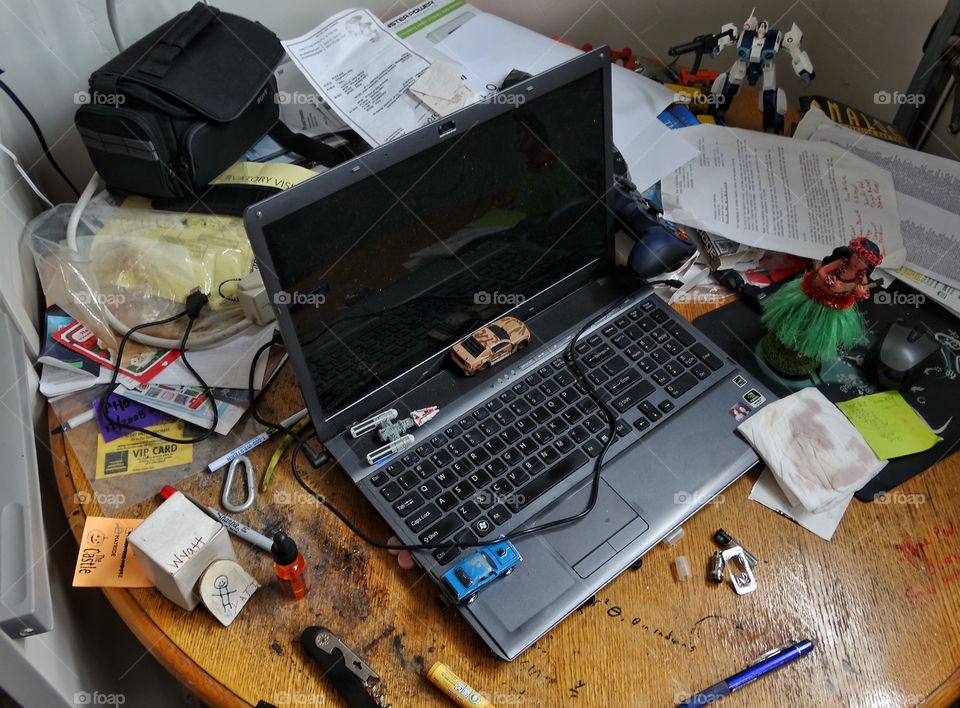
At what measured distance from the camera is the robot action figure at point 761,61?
3.50 feet

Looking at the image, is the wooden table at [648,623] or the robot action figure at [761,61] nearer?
the wooden table at [648,623]

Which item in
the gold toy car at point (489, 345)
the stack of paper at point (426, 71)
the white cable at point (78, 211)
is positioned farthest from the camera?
the stack of paper at point (426, 71)

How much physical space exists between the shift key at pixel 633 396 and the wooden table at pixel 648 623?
0.14 meters

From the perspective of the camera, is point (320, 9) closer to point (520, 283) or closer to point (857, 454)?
point (520, 283)

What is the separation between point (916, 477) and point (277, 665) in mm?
665

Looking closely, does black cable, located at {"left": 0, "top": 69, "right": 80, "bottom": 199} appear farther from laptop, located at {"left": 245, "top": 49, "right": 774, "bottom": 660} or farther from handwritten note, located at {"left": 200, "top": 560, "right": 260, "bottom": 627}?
handwritten note, located at {"left": 200, "top": 560, "right": 260, "bottom": 627}

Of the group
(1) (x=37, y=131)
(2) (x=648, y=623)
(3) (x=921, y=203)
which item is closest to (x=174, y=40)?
(1) (x=37, y=131)

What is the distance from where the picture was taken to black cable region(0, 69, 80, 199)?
955mm

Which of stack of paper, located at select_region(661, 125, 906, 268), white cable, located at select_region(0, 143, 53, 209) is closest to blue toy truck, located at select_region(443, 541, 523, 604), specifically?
stack of paper, located at select_region(661, 125, 906, 268)

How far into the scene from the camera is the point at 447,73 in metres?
1.09

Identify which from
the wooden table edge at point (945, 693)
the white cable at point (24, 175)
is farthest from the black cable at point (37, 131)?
the wooden table edge at point (945, 693)

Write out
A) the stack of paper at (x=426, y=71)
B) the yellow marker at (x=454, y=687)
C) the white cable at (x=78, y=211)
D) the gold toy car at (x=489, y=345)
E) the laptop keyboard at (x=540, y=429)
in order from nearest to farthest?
the yellow marker at (x=454, y=687) → the laptop keyboard at (x=540, y=429) → the gold toy car at (x=489, y=345) → the white cable at (x=78, y=211) → the stack of paper at (x=426, y=71)

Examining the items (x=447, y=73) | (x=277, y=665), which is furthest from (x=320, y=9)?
(x=277, y=665)

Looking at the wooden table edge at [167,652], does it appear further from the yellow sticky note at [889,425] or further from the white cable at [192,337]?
the yellow sticky note at [889,425]
